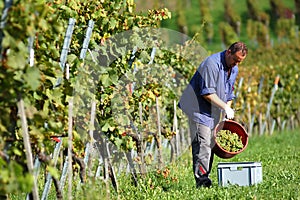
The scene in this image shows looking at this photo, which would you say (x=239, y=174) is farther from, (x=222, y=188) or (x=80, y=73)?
(x=80, y=73)

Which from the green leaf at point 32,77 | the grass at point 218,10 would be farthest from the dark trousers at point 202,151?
the grass at point 218,10

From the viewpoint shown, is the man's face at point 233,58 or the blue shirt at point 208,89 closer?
the man's face at point 233,58

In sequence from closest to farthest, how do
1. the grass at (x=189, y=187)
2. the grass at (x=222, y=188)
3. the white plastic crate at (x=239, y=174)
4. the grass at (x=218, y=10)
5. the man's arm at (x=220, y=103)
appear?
the grass at (x=189, y=187) → the grass at (x=222, y=188) → the white plastic crate at (x=239, y=174) → the man's arm at (x=220, y=103) → the grass at (x=218, y=10)

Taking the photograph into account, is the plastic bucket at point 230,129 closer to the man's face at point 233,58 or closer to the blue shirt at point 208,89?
the blue shirt at point 208,89

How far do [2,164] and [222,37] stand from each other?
54.5 meters

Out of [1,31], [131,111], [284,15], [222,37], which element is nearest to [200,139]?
[131,111]

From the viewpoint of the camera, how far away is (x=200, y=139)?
7.45 m

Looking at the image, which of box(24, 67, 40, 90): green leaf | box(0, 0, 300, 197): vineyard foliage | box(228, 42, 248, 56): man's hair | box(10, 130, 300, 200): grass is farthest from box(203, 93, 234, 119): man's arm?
box(24, 67, 40, 90): green leaf

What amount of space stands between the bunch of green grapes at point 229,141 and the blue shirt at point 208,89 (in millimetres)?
137

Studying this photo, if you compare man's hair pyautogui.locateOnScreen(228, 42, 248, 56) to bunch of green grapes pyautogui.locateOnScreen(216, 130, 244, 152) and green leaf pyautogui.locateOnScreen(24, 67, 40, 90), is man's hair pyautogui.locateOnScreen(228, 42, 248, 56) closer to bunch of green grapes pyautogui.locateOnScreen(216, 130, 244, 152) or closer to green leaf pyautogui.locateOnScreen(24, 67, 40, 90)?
bunch of green grapes pyautogui.locateOnScreen(216, 130, 244, 152)

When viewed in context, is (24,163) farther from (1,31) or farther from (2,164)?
(1,31)

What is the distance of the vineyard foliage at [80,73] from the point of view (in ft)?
13.8

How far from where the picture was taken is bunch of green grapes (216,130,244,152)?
298 inches

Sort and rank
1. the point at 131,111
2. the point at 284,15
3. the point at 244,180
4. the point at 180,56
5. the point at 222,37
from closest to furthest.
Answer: the point at 244,180 → the point at 131,111 → the point at 180,56 → the point at 222,37 → the point at 284,15
